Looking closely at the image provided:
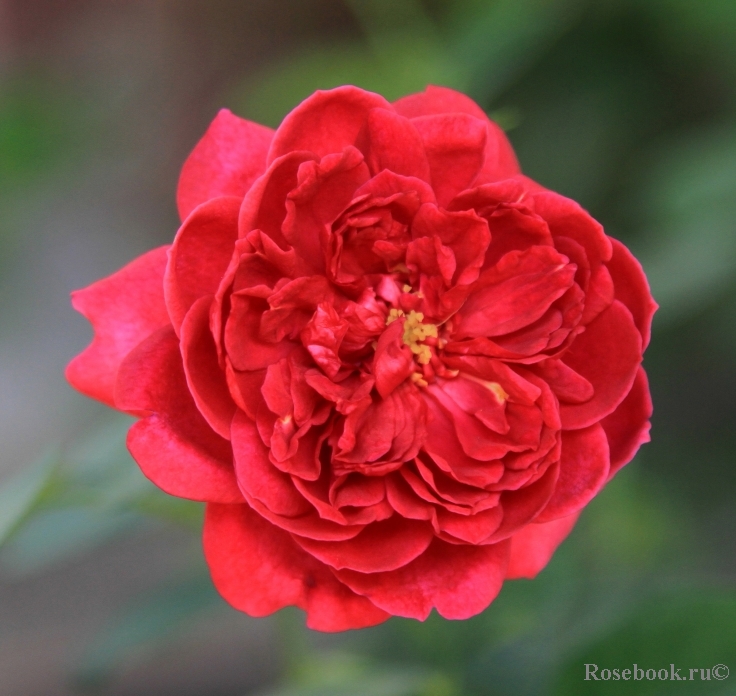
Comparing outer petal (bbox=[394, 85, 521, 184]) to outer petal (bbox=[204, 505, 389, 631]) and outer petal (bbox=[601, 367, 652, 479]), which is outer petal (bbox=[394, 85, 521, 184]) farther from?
outer petal (bbox=[204, 505, 389, 631])

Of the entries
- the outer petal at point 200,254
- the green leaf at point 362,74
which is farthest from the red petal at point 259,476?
the green leaf at point 362,74

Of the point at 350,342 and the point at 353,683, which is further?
the point at 353,683

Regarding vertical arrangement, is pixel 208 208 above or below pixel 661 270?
above

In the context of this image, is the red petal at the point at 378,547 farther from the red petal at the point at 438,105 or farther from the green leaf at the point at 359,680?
the red petal at the point at 438,105

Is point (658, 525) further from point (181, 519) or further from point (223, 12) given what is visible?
point (223, 12)

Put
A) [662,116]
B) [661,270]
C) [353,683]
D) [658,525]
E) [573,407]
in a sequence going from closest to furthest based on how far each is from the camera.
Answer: [573,407] < [353,683] < [661,270] < [658,525] < [662,116]

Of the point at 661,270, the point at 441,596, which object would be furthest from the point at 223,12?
the point at 441,596
